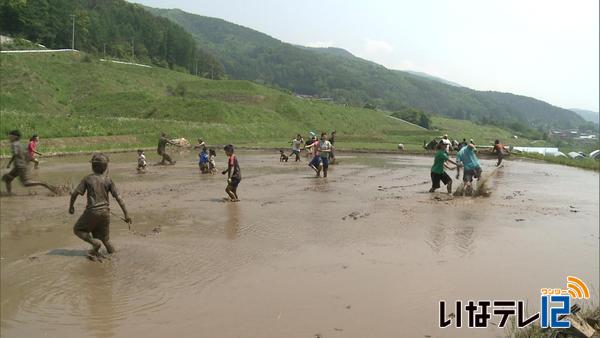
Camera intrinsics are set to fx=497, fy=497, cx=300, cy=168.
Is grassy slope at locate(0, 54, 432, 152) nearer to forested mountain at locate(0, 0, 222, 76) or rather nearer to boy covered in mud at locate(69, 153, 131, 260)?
forested mountain at locate(0, 0, 222, 76)

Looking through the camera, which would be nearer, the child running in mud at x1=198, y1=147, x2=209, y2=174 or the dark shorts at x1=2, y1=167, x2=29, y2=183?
the dark shorts at x1=2, y1=167, x2=29, y2=183

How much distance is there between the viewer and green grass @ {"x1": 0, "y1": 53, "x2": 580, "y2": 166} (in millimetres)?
34938

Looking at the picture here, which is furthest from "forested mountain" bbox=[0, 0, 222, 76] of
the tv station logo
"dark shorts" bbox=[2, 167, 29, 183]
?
the tv station logo

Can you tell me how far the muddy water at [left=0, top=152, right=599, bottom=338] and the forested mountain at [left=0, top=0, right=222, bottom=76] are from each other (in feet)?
258

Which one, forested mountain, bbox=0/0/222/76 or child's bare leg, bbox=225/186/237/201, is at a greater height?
forested mountain, bbox=0/0/222/76

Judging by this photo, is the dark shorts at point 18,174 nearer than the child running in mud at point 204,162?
Yes

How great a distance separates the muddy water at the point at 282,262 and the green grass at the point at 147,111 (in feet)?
56.2

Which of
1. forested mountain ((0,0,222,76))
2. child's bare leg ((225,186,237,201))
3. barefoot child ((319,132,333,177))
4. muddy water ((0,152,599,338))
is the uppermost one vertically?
forested mountain ((0,0,222,76))

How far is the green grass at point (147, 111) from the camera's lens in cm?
3494

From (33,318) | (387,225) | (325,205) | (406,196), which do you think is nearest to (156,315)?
(33,318)

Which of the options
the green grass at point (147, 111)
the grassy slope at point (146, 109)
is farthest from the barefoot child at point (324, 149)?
the grassy slope at point (146, 109)

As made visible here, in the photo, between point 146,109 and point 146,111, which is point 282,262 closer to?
point 146,111

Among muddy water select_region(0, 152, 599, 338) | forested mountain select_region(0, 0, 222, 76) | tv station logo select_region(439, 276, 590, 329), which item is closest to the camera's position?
tv station logo select_region(439, 276, 590, 329)

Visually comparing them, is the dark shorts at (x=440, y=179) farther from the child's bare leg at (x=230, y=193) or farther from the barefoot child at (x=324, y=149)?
the child's bare leg at (x=230, y=193)
